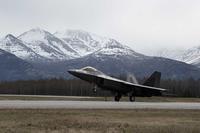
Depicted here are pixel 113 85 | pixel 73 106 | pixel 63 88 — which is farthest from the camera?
pixel 63 88

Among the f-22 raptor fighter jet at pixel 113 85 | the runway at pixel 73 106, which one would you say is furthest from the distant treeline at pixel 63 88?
the runway at pixel 73 106

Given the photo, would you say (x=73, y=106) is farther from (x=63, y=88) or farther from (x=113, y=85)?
(x=63, y=88)

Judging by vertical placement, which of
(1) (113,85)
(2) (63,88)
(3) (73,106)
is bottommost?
(3) (73,106)

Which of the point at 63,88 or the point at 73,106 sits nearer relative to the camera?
the point at 73,106

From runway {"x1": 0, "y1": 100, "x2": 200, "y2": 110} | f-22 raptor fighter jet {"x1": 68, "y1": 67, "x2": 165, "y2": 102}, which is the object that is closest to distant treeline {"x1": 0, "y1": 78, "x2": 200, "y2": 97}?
f-22 raptor fighter jet {"x1": 68, "y1": 67, "x2": 165, "y2": 102}

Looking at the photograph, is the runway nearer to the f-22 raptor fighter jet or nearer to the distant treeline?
the f-22 raptor fighter jet

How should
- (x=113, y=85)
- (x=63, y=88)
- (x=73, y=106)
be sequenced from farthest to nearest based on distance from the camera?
(x=63, y=88)
(x=113, y=85)
(x=73, y=106)

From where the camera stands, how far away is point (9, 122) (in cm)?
2336

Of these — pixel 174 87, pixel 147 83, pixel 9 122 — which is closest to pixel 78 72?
pixel 147 83

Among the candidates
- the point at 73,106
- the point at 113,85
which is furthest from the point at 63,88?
the point at 73,106

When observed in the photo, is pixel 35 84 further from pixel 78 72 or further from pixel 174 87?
pixel 78 72

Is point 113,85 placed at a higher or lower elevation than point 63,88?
lower

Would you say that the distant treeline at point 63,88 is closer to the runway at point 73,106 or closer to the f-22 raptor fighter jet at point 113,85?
the f-22 raptor fighter jet at point 113,85

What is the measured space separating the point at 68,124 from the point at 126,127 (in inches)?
122
